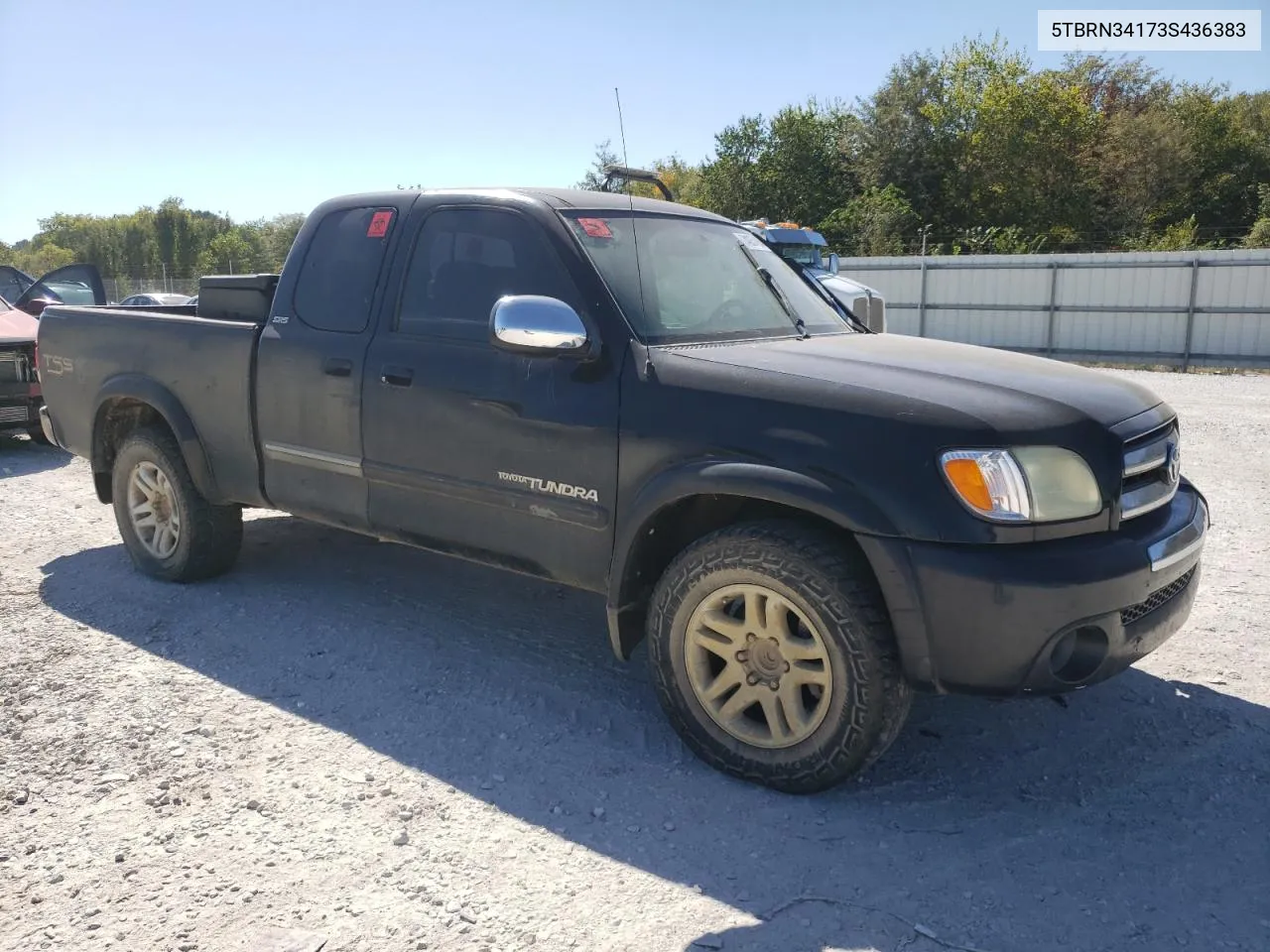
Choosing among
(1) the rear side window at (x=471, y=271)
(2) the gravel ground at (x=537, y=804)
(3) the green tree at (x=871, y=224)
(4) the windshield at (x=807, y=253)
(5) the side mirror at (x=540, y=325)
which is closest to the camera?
(2) the gravel ground at (x=537, y=804)

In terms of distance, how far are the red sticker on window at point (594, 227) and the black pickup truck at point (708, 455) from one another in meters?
0.02

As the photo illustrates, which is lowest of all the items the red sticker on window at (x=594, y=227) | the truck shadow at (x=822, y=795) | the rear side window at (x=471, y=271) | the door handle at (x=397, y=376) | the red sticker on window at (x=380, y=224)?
the truck shadow at (x=822, y=795)

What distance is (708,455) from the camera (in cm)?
317

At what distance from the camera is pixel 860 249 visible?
33250 mm

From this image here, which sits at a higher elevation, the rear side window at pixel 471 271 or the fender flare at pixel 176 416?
the rear side window at pixel 471 271

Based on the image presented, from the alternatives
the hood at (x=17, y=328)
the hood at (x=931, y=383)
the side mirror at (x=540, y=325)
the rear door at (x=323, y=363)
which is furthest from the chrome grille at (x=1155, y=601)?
the hood at (x=17, y=328)

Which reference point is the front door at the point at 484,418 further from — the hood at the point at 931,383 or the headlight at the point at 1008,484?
the headlight at the point at 1008,484

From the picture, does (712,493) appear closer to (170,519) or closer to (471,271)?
(471,271)

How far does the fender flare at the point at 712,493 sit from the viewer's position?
2881 mm

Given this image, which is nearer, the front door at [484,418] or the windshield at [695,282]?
the front door at [484,418]

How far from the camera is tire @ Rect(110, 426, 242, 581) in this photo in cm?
502

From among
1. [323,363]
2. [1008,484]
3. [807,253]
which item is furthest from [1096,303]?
[1008,484]

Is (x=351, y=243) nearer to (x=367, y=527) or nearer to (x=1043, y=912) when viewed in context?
(x=367, y=527)

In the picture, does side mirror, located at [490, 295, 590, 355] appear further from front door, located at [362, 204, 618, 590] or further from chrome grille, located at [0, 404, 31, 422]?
chrome grille, located at [0, 404, 31, 422]
